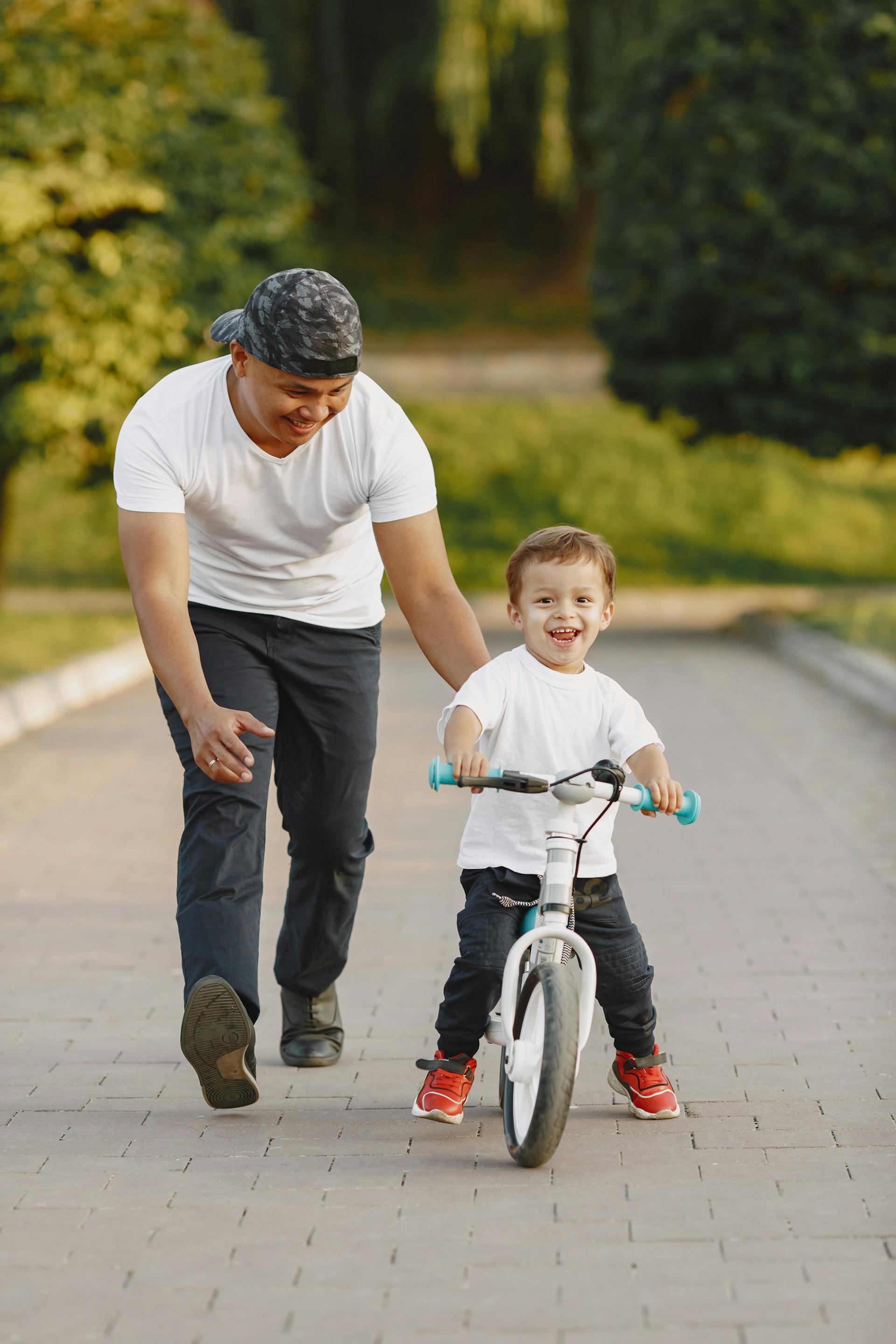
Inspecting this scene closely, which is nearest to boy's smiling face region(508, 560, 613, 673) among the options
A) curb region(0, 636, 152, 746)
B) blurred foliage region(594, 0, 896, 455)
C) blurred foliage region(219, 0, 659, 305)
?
curb region(0, 636, 152, 746)

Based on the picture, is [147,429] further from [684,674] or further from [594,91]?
[594,91]

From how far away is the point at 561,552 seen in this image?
3.65 meters

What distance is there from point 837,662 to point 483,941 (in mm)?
10340

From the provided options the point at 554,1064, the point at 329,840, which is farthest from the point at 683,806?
the point at 329,840

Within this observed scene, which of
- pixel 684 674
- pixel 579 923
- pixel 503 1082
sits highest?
pixel 579 923

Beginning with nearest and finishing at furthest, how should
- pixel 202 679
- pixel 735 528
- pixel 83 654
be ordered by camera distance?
pixel 202 679
pixel 83 654
pixel 735 528

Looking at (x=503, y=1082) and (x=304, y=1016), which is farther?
(x=304, y=1016)

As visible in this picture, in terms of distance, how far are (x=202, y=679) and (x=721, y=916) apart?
285 centimetres

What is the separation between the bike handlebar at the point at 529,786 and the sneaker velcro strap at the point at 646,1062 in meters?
0.68

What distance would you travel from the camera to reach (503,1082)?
3736 mm

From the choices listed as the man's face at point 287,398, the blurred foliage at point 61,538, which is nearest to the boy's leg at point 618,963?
the man's face at point 287,398

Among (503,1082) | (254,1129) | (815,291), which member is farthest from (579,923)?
(815,291)

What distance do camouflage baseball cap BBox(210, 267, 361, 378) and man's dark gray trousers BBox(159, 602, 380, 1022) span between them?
70cm

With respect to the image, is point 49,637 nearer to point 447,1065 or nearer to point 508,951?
point 447,1065
